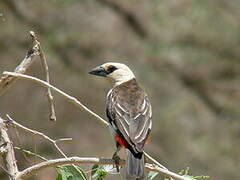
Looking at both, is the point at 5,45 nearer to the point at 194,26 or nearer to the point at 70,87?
the point at 70,87

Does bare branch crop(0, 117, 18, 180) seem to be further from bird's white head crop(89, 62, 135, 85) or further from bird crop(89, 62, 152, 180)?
bird's white head crop(89, 62, 135, 85)

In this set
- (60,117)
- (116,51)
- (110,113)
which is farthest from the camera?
(116,51)

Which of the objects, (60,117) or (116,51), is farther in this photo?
(116,51)

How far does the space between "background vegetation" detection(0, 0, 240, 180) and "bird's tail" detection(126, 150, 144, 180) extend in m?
4.90

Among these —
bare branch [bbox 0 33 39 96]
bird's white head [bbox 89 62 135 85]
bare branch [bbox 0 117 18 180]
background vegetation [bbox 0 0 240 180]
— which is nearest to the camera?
bare branch [bbox 0 117 18 180]

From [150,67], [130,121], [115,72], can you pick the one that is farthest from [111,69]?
[150,67]

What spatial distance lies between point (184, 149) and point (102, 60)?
1729 millimetres

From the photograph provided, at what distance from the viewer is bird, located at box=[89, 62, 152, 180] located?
12.4ft

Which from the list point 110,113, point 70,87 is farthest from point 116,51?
point 110,113

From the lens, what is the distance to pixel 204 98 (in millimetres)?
9852

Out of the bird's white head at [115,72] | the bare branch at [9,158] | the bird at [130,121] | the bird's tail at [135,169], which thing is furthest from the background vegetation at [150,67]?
the bare branch at [9,158]

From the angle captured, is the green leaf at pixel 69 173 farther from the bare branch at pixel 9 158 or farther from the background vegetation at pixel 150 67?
the background vegetation at pixel 150 67

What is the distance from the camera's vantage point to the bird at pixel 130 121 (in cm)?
378

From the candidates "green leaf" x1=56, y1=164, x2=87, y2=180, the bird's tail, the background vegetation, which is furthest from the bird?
the background vegetation
